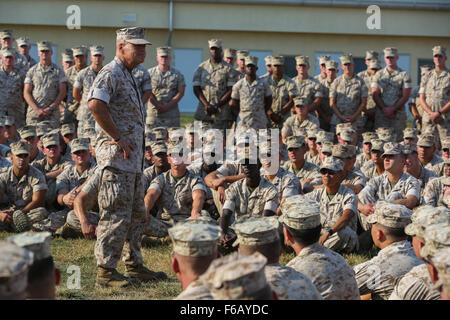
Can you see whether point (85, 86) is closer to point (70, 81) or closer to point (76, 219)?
point (70, 81)

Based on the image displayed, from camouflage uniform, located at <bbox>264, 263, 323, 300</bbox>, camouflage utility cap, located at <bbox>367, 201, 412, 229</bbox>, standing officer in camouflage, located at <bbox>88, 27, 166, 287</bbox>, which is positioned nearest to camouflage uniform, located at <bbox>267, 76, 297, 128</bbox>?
standing officer in camouflage, located at <bbox>88, 27, 166, 287</bbox>

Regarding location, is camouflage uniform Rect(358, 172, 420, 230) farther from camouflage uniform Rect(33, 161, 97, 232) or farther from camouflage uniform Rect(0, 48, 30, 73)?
camouflage uniform Rect(0, 48, 30, 73)

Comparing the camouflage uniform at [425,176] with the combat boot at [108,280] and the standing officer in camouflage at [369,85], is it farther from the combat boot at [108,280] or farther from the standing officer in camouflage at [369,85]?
the combat boot at [108,280]

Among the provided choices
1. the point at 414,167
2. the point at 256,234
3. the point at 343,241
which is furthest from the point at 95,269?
the point at 414,167

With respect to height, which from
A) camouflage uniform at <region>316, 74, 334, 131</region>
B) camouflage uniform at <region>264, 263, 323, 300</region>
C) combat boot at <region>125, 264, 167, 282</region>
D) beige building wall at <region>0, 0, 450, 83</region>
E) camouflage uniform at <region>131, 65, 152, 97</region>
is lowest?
combat boot at <region>125, 264, 167, 282</region>

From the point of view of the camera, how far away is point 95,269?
20.7 ft

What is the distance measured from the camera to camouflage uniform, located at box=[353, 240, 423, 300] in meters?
4.76

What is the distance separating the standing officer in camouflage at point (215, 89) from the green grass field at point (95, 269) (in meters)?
4.46

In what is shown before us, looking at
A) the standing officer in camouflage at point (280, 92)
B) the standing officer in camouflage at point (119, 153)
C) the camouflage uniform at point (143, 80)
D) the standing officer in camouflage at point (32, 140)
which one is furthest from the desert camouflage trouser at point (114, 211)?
the standing officer in camouflage at point (280, 92)

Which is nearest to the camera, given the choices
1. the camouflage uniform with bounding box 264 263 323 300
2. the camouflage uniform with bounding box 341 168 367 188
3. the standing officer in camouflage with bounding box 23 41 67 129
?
the camouflage uniform with bounding box 264 263 323 300

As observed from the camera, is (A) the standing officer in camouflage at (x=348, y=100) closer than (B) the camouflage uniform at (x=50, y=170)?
No

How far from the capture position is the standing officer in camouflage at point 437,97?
11.8 m

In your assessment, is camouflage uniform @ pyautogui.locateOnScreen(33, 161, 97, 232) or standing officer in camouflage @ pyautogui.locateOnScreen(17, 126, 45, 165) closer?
camouflage uniform @ pyautogui.locateOnScreen(33, 161, 97, 232)
